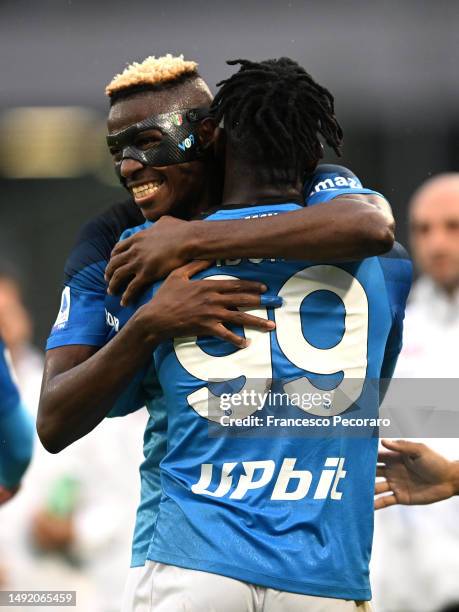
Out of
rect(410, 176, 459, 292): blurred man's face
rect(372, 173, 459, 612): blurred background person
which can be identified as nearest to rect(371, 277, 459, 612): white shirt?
rect(372, 173, 459, 612): blurred background person

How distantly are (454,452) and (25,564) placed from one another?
76.6 inches

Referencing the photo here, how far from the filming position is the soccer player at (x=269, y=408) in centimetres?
210

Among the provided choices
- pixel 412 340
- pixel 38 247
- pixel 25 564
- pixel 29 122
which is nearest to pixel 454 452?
pixel 412 340

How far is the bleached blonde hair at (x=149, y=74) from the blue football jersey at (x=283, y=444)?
405 mm

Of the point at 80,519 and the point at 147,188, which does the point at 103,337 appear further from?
the point at 80,519

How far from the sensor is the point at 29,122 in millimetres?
5969

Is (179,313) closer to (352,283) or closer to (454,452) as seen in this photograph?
(352,283)

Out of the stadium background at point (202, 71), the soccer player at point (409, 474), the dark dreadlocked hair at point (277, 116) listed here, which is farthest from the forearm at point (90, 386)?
the stadium background at point (202, 71)

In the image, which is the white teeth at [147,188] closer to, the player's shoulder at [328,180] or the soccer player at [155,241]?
the soccer player at [155,241]

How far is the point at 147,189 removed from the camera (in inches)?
97.3

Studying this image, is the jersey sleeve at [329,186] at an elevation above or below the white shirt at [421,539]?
→ above

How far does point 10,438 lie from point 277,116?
1931 millimetres

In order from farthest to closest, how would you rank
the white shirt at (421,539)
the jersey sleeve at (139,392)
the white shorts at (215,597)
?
the white shirt at (421,539), the jersey sleeve at (139,392), the white shorts at (215,597)

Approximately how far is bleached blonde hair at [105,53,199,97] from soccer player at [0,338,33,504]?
1566 millimetres
